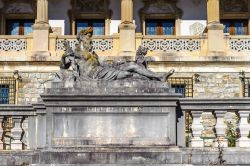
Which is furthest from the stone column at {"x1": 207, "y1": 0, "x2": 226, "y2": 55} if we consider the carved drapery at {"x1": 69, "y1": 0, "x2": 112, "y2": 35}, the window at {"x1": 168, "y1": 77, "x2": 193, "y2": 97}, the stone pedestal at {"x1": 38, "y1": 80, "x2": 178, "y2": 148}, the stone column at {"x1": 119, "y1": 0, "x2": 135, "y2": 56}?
the stone pedestal at {"x1": 38, "y1": 80, "x2": 178, "y2": 148}

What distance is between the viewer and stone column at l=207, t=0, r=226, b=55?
24.6 m

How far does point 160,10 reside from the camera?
92.1 ft

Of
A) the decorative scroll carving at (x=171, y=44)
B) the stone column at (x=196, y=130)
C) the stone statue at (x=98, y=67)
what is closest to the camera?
the stone statue at (x=98, y=67)

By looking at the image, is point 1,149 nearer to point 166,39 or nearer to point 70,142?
point 70,142

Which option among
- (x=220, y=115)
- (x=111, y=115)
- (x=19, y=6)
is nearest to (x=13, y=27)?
(x=19, y=6)

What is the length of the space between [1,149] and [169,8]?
62.3 feet

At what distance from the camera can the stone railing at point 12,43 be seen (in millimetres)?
24984

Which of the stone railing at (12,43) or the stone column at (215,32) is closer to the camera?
the stone column at (215,32)

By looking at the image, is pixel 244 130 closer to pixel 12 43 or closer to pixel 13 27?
pixel 12 43

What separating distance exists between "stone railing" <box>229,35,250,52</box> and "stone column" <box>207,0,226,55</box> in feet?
1.25

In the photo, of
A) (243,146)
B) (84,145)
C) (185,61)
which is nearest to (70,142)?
(84,145)

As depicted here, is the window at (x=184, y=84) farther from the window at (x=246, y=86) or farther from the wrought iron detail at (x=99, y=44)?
the wrought iron detail at (x=99, y=44)

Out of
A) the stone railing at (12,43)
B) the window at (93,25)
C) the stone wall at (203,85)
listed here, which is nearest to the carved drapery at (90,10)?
the window at (93,25)

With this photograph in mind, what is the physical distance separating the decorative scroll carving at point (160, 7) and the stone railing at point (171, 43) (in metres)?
3.40
